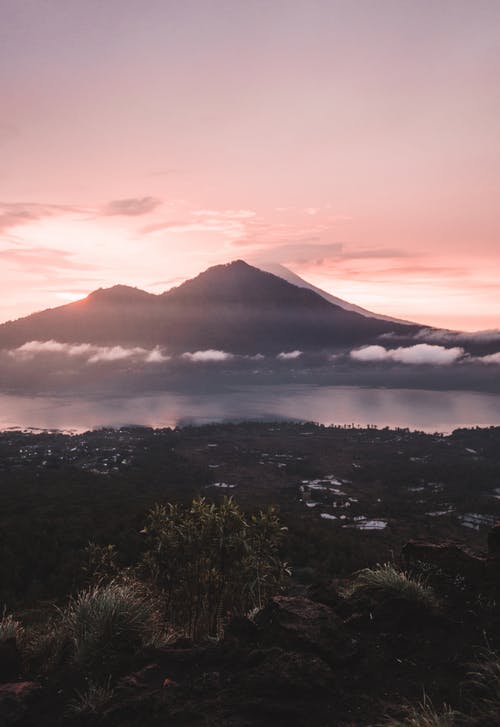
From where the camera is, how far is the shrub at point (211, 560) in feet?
32.1

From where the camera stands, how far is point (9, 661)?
6.63 metres

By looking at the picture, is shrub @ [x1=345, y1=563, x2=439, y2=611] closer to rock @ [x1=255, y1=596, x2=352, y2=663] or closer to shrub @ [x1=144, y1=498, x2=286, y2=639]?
rock @ [x1=255, y1=596, x2=352, y2=663]

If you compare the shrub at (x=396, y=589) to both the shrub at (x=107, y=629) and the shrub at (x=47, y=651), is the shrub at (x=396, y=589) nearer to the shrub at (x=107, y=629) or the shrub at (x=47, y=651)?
the shrub at (x=107, y=629)

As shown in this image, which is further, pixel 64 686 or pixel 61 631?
pixel 61 631

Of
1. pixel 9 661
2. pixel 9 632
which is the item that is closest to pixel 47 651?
pixel 9 661

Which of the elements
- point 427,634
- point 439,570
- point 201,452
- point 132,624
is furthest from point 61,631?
point 201,452

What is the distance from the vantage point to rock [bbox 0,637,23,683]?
6.57 metres

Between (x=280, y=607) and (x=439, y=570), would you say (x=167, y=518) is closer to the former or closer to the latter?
(x=280, y=607)

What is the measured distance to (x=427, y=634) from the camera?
6.36 m

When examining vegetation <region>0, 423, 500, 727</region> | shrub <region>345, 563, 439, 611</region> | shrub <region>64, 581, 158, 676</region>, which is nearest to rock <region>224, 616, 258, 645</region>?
vegetation <region>0, 423, 500, 727</region>

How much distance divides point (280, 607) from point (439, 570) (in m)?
2.98

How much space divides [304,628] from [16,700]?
3886mm

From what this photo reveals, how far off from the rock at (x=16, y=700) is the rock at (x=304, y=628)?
3.18 meters

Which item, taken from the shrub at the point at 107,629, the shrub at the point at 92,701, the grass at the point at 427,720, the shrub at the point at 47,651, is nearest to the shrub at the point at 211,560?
the shrub at the point at 107,629
